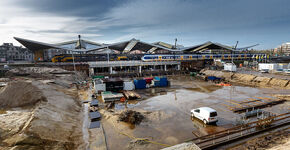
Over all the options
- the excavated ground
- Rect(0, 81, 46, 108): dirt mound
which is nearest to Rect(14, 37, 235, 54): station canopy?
Rect(0, 81, 46, 108): dirt mound

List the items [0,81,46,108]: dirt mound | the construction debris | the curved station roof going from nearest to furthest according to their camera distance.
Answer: [0,81,46,108]: dirt mound < the construction debris < the curved station roof

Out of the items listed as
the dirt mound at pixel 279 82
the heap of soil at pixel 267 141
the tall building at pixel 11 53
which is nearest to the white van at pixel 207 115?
the heap of soil at pixel 267 141

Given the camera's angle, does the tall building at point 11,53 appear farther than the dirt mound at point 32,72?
Yes

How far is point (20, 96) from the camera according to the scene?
57.5ft

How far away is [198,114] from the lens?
14648 mm

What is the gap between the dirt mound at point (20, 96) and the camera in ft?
53.9

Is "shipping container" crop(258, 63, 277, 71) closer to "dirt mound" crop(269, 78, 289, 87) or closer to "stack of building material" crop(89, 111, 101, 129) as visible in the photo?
"dirt mound" crop(269, 78, 289, 87)

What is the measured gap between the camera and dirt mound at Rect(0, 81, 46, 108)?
53.9ft

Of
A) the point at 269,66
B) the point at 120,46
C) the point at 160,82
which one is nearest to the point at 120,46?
the point at 120,46

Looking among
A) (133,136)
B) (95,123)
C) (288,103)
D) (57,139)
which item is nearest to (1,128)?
(57,139)

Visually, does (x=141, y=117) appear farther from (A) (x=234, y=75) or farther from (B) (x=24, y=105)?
(A) (x=234, y=75)

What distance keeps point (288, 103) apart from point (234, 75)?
22.2 m

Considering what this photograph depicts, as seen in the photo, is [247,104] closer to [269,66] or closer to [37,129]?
[37,129]

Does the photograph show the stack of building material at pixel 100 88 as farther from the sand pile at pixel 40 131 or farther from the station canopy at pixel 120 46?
the station canopy at pixel 120 46
